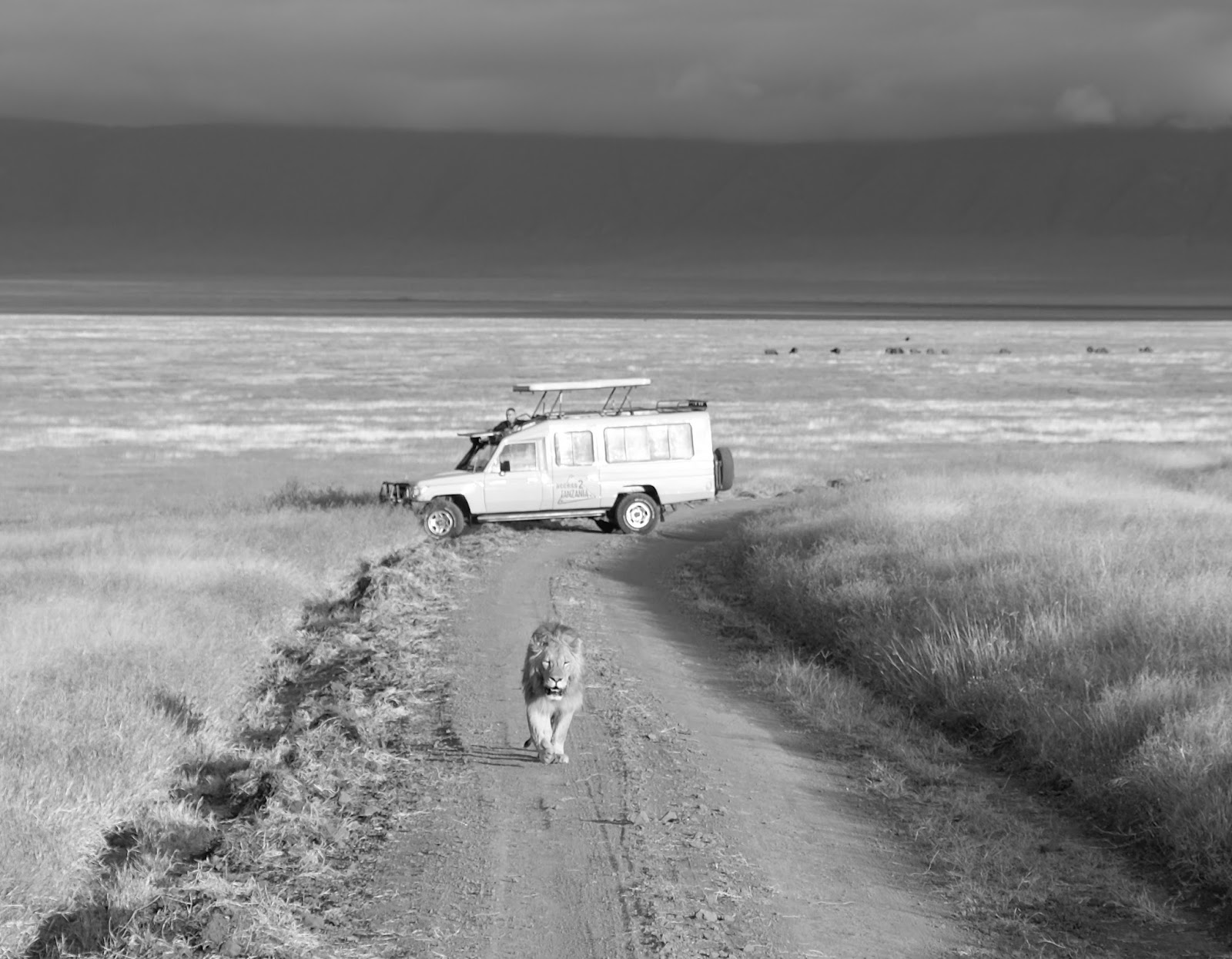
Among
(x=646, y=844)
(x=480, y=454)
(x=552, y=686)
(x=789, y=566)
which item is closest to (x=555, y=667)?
(x=552, y=686)

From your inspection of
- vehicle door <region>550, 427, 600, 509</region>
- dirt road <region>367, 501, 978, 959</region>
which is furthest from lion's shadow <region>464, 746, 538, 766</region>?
vehicle door <region>550, 427, 600, 509</region>

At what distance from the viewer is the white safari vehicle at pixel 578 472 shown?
25.1m

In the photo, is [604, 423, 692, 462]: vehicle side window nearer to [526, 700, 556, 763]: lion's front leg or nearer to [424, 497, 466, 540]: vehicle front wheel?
[424, 497, 466, 540]: vehicle front wheel

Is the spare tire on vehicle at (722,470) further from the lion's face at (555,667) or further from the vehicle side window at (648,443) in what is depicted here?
the lion's face at (555,667)

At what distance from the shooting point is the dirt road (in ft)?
24.8

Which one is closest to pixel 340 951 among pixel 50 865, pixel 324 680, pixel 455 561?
pixel 50 865

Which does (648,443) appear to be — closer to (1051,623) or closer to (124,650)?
(124,650)

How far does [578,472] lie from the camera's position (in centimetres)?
2536

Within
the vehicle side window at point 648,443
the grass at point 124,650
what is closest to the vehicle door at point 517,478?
the vehicle side window at point 648,443

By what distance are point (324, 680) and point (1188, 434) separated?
40339 mm

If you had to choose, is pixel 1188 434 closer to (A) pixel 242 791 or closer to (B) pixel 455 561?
(B) pixel 455 561

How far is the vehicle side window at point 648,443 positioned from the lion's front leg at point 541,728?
15.1 m

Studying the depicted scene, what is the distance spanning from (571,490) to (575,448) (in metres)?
0.74

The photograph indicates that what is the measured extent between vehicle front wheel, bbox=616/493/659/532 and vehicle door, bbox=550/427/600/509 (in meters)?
0.47
